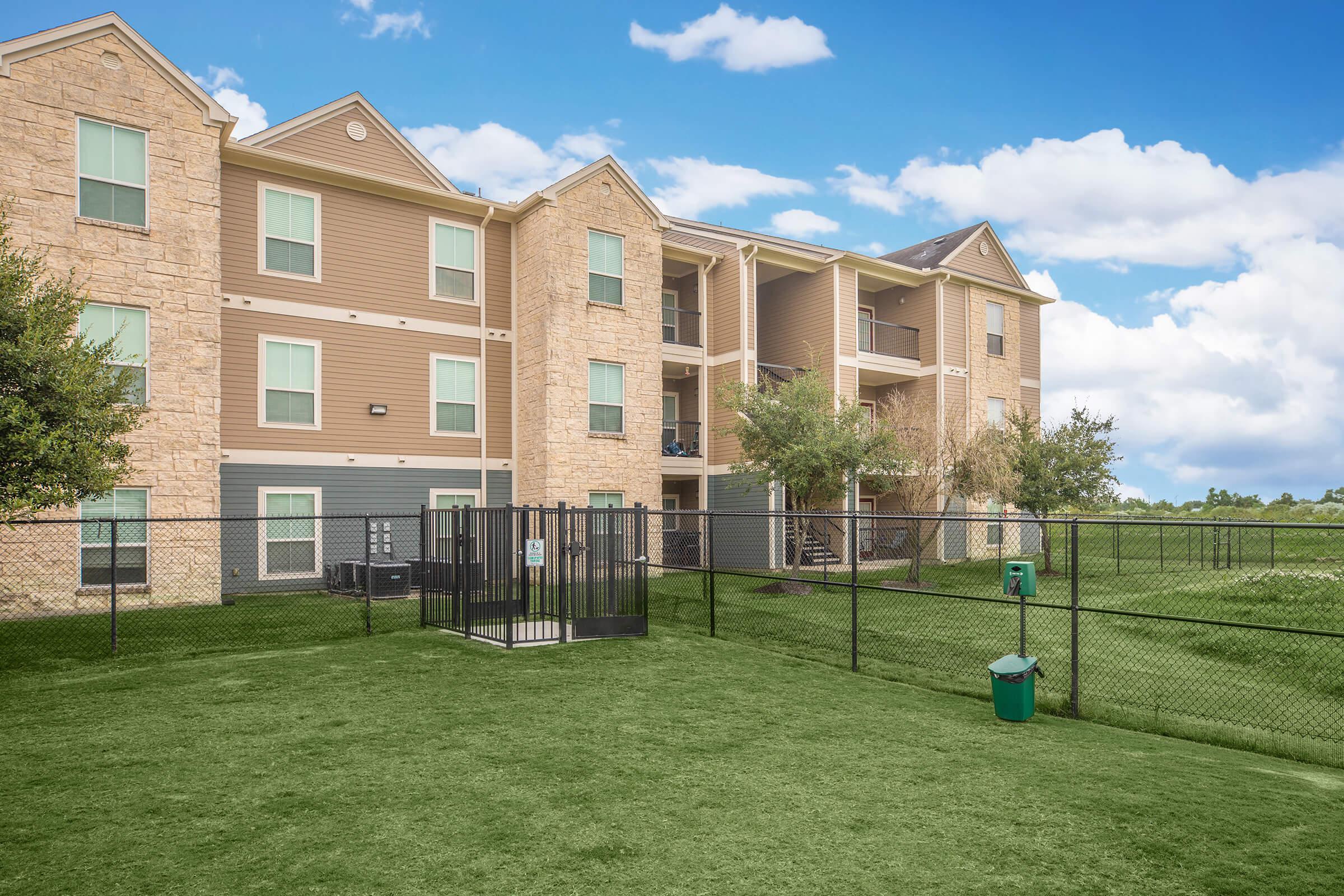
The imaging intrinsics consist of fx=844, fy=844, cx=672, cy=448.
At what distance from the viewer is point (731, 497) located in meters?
23.8

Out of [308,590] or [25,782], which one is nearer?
[25,782]

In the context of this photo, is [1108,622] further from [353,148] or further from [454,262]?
[353,148]

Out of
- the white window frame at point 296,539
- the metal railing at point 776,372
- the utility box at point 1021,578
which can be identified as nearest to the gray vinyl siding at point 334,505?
the white window frame at point 296,539

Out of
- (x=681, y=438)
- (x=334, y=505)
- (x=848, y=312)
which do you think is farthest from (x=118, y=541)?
(x=848, y=312)

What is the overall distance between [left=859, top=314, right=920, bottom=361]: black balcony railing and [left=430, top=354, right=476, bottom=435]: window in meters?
12.5

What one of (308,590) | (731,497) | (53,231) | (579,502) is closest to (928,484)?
(731,497)

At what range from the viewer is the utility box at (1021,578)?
27.4 ft

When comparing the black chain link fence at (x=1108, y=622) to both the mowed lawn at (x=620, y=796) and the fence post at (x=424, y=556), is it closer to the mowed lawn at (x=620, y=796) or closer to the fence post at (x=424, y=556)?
the mowed lawn at (x=620, y=796)

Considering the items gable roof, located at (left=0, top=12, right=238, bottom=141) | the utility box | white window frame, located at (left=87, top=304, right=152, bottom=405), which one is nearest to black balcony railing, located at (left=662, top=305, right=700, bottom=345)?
gable roof, located at (left=0, top=12, right=238, bottom=141)

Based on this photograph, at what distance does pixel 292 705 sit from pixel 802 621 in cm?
791

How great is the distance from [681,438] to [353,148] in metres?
11.5

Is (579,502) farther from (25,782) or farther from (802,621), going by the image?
(25,782)

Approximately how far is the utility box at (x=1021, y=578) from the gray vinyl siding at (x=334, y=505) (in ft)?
36.4

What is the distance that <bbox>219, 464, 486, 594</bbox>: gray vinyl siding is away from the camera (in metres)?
16.7
